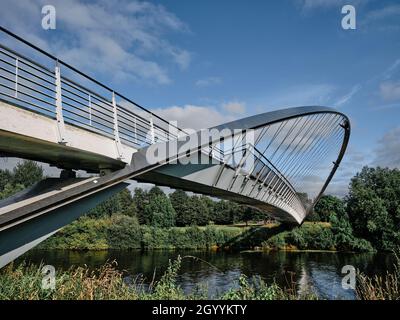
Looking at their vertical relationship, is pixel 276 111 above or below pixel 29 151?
above

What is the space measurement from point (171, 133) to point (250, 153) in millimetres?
3135

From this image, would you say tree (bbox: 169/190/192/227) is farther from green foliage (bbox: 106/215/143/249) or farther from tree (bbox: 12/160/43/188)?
tree (bbox: 12/160/43/188)

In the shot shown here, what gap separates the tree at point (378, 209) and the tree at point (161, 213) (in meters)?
28.1

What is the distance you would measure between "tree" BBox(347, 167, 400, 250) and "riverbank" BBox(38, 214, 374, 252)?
2.56 metres

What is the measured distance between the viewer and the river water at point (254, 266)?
22703 millimetres

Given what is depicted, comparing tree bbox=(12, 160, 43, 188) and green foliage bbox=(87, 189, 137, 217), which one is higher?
tree bbox=(12, 160, 43, 188)

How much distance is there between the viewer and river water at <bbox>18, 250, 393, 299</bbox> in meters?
22.7

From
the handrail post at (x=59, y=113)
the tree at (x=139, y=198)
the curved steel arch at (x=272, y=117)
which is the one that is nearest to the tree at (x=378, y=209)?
the curved steel arch at (x=272, y=117)

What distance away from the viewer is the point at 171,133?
1073 cm

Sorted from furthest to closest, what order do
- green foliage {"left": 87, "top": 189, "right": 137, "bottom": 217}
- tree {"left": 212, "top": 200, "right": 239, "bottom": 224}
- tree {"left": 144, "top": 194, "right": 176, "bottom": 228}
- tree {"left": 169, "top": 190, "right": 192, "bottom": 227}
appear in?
tree {"left": 212, "top": 200, "right": 239, "bottom": 224}
tree {"left": 169, "top": 190, "right": 192, "bottom": 227}
green foliage {"left": 87, "top": 189, "right": 137, "bottom": 217}
tree {"left": 144, "top": 194, "right": 176, "bottom": 228}

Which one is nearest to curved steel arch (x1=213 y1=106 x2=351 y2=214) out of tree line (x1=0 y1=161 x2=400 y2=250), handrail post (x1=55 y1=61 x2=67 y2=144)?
handrail post (x1=55 y1=61 x2=67 y2=144)

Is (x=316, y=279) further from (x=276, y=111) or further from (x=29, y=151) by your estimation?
(x=29, y=151)
